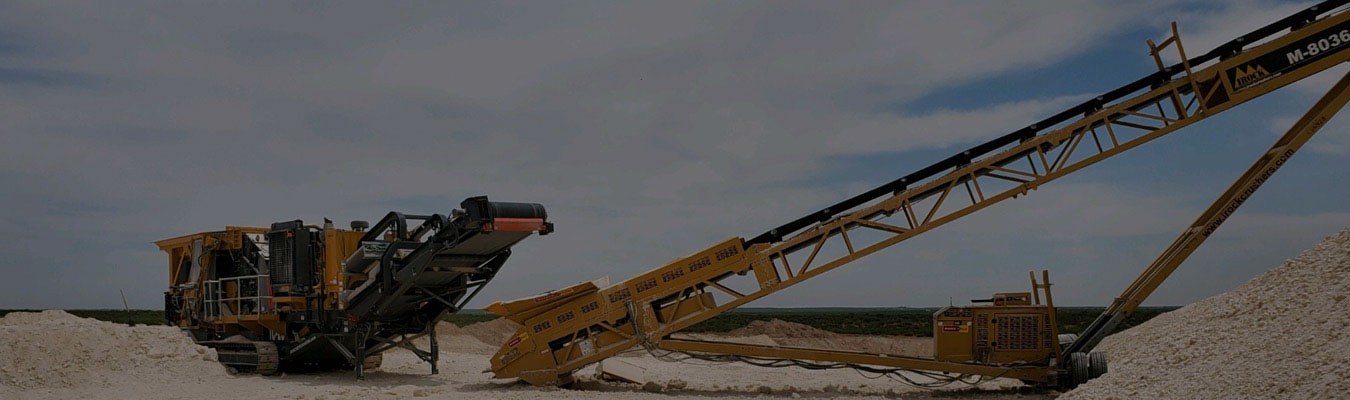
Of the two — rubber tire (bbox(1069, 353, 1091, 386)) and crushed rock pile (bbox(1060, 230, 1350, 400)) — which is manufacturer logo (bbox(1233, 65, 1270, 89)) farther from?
rubber tire (bbox(1069, 353, 1091, 386))

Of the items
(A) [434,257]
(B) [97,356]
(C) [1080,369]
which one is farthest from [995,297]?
(B) [97,356]

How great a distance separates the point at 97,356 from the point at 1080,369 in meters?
16.4

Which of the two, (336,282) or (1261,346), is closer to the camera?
(1261,346)

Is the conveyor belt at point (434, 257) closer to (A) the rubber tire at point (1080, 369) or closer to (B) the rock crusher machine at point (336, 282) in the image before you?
(B) the rock crusher machine at point (336, 282)

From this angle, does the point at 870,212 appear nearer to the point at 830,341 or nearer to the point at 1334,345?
the point at 1334,345

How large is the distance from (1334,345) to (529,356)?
10.8 metres

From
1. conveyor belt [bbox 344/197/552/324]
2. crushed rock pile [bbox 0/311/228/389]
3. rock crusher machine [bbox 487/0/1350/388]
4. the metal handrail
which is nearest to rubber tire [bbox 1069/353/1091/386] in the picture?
rock crusher machine [bbox 487/0/1350/388]

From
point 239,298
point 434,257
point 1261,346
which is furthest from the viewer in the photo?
point 239,298

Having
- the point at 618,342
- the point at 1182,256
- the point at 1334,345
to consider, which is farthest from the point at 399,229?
the point at 1334,345

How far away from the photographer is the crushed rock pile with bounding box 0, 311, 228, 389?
17.0 m

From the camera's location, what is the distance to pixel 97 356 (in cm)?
1781

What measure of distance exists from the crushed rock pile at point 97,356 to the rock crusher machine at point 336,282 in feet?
2.39

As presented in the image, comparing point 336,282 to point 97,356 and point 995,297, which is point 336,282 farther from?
point 995,297

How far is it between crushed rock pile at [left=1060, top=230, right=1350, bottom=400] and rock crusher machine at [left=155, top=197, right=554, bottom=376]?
9.45 m
